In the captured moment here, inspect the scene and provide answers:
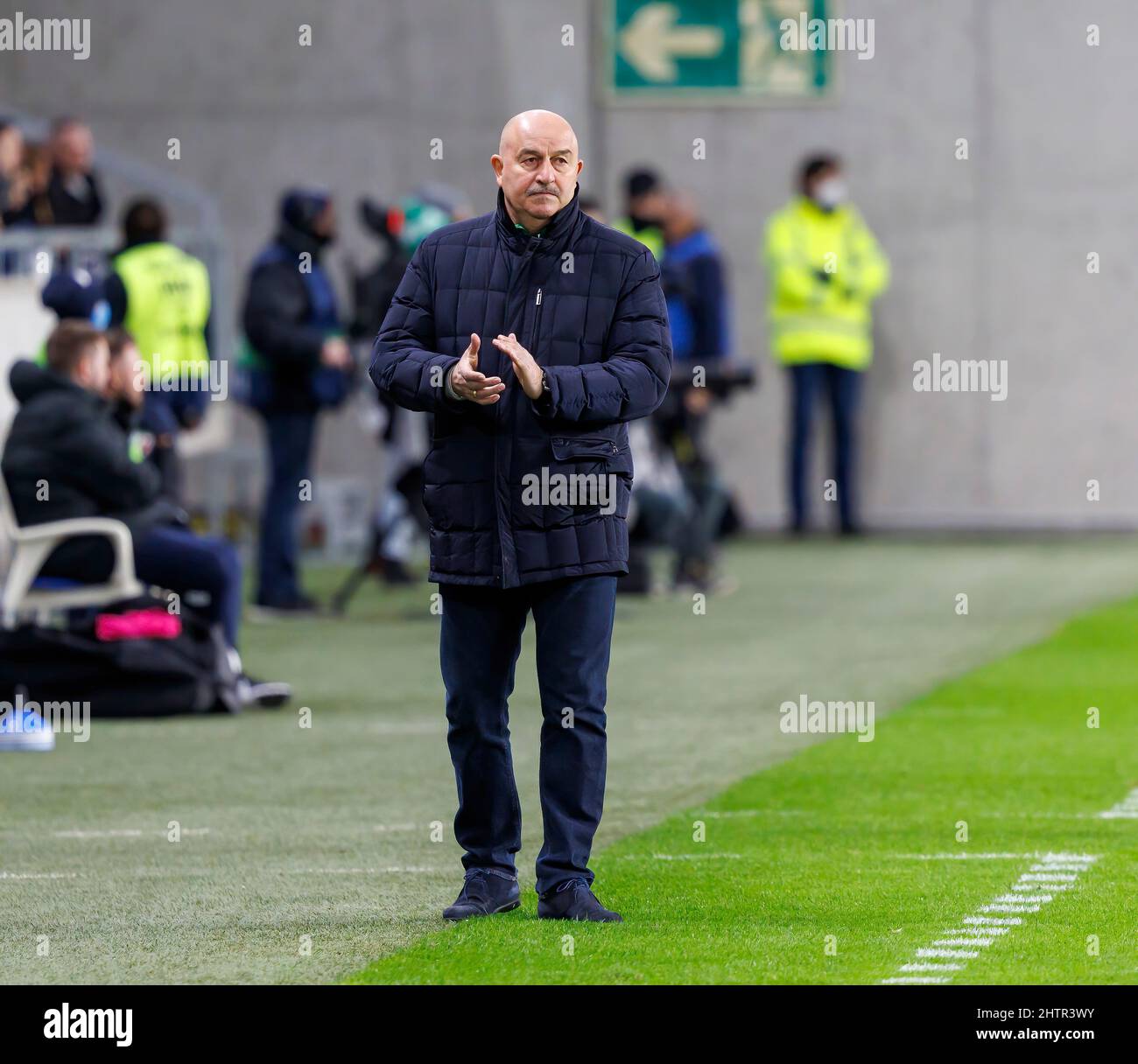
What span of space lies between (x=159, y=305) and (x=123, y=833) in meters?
6.31

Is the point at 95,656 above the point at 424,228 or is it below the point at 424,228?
below

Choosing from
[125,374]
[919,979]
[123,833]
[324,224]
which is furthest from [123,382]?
[919,979]

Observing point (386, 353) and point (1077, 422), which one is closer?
point (386, 353)

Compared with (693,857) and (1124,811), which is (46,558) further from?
(1124,811)

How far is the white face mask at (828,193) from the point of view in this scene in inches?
781

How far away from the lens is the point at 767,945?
19.5ft

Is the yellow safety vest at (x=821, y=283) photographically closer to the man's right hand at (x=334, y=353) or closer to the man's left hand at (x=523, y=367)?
the man's right hand at (x=334, y=353)

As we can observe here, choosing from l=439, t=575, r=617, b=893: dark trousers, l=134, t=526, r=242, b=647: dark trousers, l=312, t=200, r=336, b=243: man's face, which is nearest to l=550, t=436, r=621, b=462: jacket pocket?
l=439, t=575, r=617, b=893: dark trousers

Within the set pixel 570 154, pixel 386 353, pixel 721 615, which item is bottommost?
pixel 721 615

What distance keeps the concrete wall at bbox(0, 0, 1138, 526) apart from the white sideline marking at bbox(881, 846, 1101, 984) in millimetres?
14878

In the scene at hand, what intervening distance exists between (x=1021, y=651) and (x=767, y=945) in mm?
7156

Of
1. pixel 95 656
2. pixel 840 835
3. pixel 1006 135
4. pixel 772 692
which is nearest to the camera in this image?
pixel 840 835
